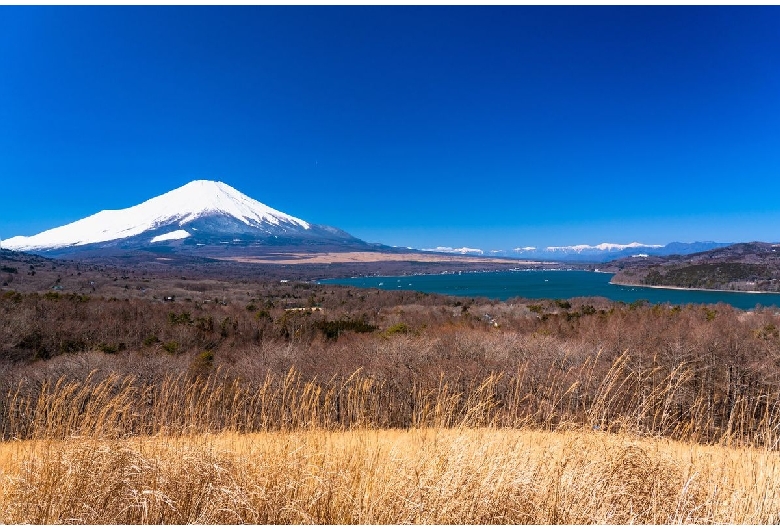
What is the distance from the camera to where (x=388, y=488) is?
337 cm

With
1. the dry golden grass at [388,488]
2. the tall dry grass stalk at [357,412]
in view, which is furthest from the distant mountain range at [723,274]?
the dry golden grass at [388,488]

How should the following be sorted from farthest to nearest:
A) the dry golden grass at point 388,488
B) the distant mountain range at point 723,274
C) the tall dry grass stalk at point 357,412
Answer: the distant mountain range at point 723,274 → the tall dry grass stalk at point 357,412 → the dry golden grass at point 388,488

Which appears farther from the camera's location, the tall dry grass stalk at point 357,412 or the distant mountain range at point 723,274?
the distant mountain range at point 723,274

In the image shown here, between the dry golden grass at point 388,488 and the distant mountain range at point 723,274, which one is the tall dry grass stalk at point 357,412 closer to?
the dry golden grass at point 388,488

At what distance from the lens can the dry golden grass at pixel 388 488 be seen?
333 centimetres

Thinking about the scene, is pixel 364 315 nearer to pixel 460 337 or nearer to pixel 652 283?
pixel 460 337

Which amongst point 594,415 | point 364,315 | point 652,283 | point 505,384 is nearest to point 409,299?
point 364,315

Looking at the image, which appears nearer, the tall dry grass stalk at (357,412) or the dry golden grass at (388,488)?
the dry golden grass at (388,488)

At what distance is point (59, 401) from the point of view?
15.6ft

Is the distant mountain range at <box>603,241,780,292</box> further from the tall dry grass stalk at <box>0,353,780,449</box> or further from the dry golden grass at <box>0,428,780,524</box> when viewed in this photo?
the dry golden grass at <box>0,428,780,524</box>

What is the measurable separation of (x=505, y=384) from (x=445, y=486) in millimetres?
14124

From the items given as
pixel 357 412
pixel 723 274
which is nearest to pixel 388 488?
pixel 357 412

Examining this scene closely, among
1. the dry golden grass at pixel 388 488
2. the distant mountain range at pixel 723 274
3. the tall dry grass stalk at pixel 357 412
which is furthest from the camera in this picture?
the distant mountain range at pixel 723 274

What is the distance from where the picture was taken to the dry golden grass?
333 centimetres
